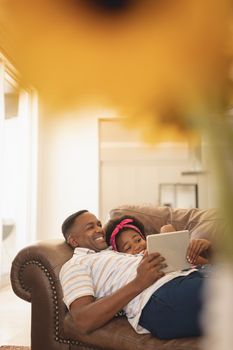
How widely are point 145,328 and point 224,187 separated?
1.31m

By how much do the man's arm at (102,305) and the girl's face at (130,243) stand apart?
0.40 meters

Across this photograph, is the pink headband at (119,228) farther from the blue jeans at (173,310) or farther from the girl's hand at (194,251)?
the blue jeans at (173,310)

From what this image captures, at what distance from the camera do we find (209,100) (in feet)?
0.63

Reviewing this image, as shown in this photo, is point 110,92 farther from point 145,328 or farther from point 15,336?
point 15,336

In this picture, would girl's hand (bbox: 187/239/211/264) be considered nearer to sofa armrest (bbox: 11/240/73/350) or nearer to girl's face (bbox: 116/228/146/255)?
girl's face (bbox: 116/228/146/255)

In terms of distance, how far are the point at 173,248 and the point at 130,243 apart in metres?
0.31

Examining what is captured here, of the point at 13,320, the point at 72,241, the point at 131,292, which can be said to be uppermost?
the point at 72,241

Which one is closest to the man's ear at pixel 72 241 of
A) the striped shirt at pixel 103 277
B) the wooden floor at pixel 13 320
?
the striped shirt at pixel 103 277

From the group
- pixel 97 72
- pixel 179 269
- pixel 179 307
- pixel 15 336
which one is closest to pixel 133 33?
pixel 97 72

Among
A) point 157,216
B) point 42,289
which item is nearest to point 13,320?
point 157,216

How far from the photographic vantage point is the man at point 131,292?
1320 millimetres

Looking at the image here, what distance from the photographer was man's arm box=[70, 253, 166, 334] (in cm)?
132

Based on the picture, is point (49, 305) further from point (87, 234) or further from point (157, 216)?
point (157, 216)

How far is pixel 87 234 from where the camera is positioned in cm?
175
